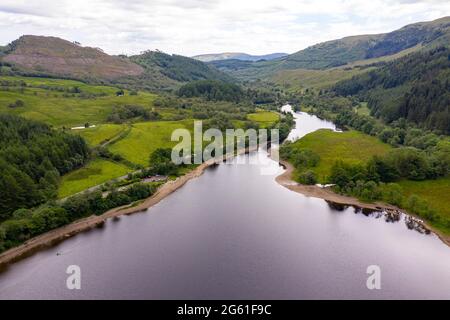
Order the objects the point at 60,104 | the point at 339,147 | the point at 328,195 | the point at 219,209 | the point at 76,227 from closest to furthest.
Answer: the point at 76,227 → the point at 219,209 → the point at 328,195 → the point at 339,147 → the point at 60,104

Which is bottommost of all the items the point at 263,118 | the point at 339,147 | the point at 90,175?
the point at 90,175

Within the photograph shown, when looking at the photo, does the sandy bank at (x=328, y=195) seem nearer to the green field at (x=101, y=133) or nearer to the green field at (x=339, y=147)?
the green field at (x=339, y=147)

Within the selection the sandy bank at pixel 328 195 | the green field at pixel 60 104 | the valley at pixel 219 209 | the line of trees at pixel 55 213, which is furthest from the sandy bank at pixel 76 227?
the green field at pixel 60 104

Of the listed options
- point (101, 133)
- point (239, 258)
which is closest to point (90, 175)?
point (101, 133)

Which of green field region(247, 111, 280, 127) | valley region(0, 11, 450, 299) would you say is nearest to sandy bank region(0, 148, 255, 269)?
valley region(0, 11, 450, 299)

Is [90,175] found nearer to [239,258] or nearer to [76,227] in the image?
[76,227]

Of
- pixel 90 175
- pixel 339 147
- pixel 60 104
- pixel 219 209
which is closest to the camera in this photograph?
pixel 219 209
